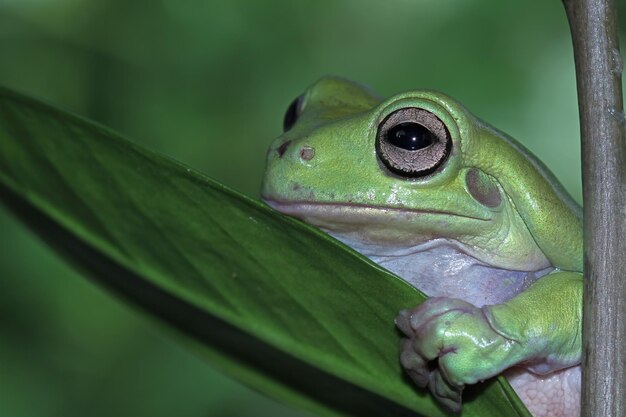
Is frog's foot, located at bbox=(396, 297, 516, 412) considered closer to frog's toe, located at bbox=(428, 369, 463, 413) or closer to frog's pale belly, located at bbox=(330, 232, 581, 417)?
frog's toe, located at bbox=(428, 369, 463, 413)

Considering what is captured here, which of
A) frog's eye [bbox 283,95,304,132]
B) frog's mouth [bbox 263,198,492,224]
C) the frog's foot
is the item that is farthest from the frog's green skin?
frog's eye [bbox 283,95,304,132]

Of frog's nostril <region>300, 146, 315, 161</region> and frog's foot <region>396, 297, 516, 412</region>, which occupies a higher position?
frog's nostril <region>300, 146, 315, 161</region>

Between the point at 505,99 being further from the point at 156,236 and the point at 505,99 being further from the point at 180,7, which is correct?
the point at 156,236

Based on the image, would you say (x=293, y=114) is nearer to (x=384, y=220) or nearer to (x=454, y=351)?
(x=384, y=220)

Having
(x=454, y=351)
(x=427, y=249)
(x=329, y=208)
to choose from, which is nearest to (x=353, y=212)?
(x=329, y=208)

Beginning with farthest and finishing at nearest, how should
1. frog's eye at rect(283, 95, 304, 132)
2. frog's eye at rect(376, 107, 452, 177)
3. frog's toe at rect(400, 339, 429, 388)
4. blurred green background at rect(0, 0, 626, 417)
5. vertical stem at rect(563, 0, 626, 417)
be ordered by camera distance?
blurred green background at rect(0, 0, 626, 417) → frog's eye at rect(283, 95, 304, 132) → frog's eye at rect(376, 107, 452, 177) → frog's toe at rect(400, 339, 429, 388) → vertical stem at rect(563, 0, 626, 417)

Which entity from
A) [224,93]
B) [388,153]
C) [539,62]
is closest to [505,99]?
[539,62]

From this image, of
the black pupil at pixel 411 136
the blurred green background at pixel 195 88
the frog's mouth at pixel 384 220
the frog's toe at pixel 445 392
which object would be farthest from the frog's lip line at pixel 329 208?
the blurred green background at pixel 195 88

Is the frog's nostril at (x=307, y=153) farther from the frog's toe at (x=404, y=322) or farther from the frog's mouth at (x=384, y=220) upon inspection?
the frog's toe at (x=404, y=322)
